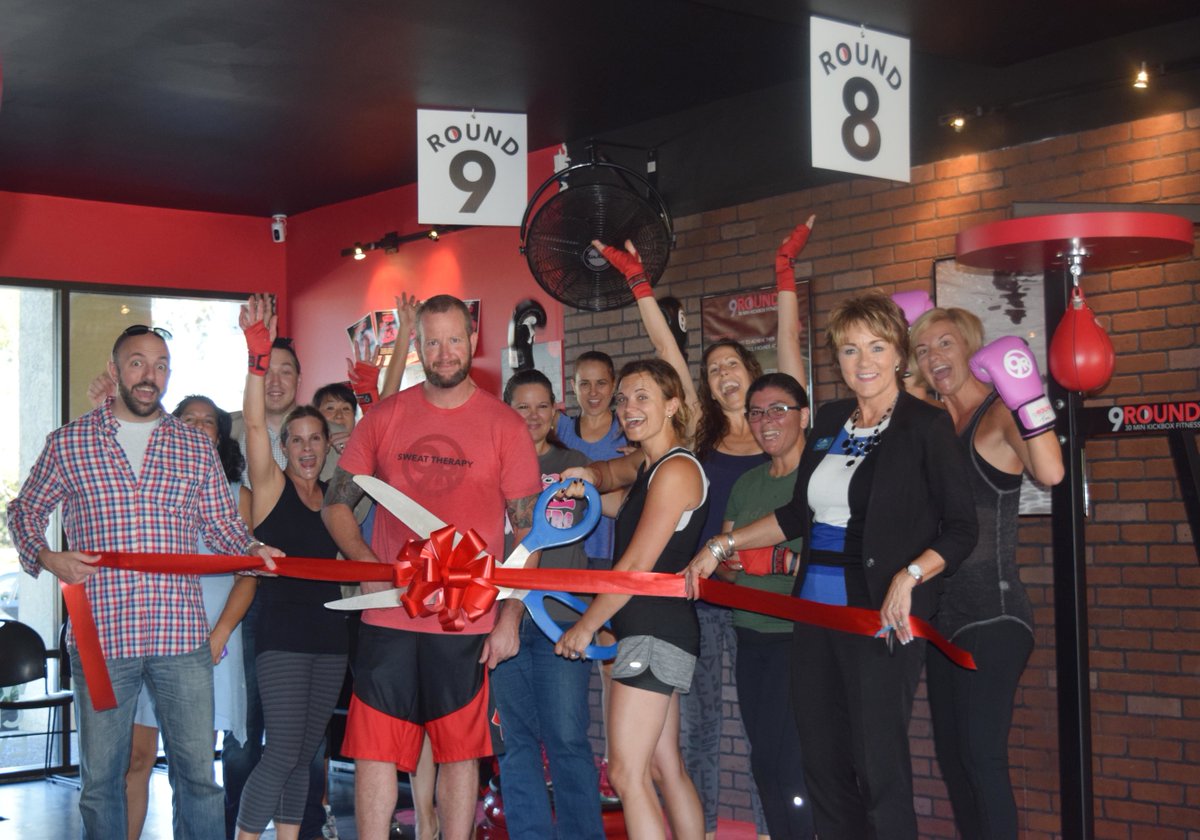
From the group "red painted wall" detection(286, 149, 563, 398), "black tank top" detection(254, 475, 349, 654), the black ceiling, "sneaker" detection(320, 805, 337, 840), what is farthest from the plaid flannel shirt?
"red painted wall" detection(286, 149, 563, 398)

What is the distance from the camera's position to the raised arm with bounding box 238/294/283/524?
4398 mm

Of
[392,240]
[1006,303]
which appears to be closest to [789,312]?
[1006,303]

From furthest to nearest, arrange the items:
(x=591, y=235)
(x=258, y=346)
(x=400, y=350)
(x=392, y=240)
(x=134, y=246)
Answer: (x=134, y=246)
(x=392, y=240)
(x=591, y=235)
(x=400, y=350)
(x=258, y=346)

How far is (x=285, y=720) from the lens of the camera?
4.46m

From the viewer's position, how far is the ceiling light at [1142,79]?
4.66 metres

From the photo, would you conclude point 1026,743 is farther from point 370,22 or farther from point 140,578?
point 370,22

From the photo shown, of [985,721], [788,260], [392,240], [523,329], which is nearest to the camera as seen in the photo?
[985,721]

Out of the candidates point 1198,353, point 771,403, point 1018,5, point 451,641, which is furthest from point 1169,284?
point 451,641

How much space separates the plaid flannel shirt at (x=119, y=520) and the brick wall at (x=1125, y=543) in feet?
10.1

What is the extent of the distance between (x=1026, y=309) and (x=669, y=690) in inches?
98.8

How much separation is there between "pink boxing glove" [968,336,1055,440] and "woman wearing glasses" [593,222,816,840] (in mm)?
1196

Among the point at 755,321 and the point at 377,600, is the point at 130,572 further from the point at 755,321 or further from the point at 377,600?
the point at 755,321

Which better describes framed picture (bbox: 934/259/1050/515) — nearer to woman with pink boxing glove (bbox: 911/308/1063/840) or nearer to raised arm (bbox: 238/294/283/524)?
woman with pink boxing glove (bbox: 911/308/1063/840)

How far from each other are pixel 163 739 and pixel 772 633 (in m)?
1.95
